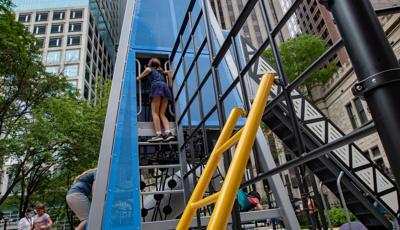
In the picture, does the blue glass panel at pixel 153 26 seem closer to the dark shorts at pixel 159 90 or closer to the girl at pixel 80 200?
the dark shorts at pixel 159 90

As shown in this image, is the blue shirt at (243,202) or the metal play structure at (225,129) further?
the blue shirt at (243,202)

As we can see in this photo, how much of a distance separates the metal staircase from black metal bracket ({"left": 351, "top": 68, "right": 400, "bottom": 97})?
281cm

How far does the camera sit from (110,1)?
264ft

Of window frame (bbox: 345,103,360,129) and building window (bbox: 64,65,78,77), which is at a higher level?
building window (bbox: 64,65,78,77)

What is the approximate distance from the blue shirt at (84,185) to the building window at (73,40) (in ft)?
187

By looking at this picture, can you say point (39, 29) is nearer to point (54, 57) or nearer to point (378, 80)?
point (54, 57)

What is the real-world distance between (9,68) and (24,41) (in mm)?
1433

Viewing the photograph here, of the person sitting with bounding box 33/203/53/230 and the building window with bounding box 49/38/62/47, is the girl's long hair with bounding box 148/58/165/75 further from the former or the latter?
the building window with bounding box 49/38/62/47

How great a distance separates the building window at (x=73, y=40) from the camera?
55406 mm

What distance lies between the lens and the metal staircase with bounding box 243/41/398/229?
4.34m

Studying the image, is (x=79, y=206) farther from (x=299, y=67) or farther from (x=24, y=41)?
(x=299, y=67)

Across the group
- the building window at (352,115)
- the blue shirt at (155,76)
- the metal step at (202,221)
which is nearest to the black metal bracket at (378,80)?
the metal step at (202,221)

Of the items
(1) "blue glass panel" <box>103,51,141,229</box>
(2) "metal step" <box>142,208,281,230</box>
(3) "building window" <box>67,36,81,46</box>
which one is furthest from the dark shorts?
(3) "building window" <box>67,36,81,46</box>

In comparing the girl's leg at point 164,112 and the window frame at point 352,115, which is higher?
the window frame at point 352,115
